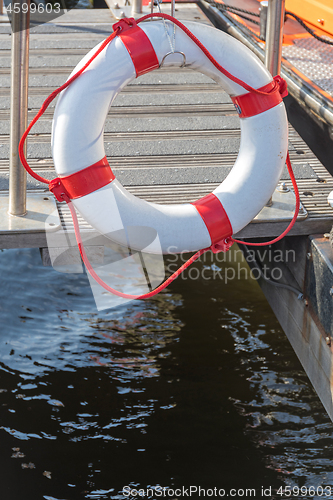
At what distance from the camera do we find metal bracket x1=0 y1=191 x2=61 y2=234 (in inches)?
79.7

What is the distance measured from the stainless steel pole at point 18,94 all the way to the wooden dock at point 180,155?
14 cm

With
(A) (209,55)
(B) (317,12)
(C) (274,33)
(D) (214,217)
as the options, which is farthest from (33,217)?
(B) (317,12)

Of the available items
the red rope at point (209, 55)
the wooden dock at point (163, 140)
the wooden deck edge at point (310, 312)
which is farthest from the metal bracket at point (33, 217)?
the wooden deck edge at point (310, 312)

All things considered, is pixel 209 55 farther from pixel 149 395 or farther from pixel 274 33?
pixel 149 395

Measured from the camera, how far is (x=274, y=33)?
2025mm

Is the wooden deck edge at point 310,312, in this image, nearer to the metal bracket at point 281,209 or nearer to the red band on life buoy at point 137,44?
the metal bracket at point 281,209

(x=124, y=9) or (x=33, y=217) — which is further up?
(x=124, y=9)

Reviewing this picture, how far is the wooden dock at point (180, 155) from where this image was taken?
2.20 m

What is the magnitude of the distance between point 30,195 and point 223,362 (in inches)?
57.1

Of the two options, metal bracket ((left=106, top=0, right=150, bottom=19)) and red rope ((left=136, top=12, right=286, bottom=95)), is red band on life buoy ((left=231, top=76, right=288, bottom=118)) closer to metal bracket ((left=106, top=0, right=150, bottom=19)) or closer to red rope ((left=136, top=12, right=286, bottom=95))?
red rope ((left=136, top=12, right=286, bottom=95))

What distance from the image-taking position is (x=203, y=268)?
3982 mm

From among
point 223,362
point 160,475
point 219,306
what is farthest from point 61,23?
point 160,475

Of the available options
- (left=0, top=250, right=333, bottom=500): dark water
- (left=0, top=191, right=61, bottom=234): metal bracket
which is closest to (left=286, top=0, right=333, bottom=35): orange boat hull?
(left=0, top=250, right=333, bottom=500): dark water

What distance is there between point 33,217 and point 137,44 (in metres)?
0.72
